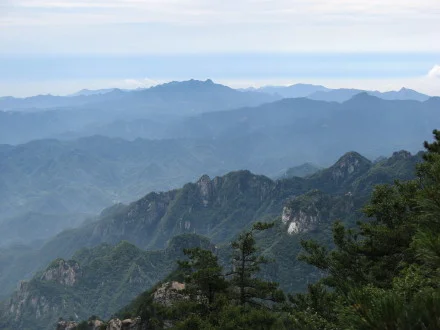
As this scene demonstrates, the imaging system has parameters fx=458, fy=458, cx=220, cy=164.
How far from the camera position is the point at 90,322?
328 ft

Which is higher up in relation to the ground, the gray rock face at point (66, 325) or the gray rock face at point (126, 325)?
the gray rock face at point (126, 325)

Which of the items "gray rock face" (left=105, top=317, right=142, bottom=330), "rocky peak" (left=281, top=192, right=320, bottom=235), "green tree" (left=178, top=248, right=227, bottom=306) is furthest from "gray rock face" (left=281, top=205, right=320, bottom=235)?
"green tree" (left=178, top=248, right=227, bottom=306)

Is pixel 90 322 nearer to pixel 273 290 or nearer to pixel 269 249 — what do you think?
pixel 273 290

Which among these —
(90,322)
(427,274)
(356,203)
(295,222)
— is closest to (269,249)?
(295,222)

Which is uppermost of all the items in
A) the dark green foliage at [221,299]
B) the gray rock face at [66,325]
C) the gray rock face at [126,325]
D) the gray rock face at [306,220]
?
the dark green foliage at [221,299]

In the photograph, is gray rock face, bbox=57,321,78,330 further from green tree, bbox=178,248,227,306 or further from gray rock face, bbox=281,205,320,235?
gray rock face, bbox=281,205,320,235

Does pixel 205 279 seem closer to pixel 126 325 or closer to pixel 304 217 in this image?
pixel 126 325

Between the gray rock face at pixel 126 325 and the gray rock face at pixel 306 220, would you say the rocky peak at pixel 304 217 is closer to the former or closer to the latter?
the gray rock face at pixel 306 220

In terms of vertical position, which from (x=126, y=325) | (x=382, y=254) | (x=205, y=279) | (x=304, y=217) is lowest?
(x=304, y=217)

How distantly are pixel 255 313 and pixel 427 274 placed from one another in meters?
18.0

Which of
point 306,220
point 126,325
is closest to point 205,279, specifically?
point 126,325

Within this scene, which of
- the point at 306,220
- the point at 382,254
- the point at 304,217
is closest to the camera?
the point at 382,254

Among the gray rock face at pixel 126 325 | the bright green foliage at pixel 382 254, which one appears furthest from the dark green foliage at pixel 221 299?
the gray rock face at pixel 126 325

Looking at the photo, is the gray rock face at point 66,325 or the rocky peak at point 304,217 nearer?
the gray rock face at point 66,325
